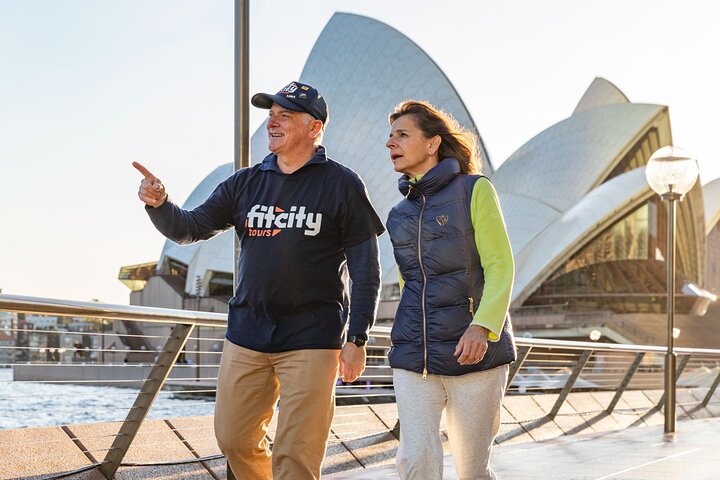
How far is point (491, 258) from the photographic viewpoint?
2652 mm

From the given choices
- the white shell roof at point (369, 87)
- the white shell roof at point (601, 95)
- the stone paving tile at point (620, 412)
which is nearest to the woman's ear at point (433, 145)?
the stone paving tile at point (620, 412)

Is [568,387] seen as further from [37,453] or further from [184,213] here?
[184,213]

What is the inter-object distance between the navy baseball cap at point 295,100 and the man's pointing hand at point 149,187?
398mm

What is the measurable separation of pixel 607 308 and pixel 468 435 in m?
37.0

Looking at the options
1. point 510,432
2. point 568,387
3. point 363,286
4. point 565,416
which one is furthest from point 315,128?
point 565,416

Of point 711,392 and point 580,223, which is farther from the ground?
point 580,223

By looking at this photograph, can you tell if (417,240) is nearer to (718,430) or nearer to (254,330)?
(254,330)

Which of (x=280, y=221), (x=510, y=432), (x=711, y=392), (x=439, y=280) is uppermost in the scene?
(x=280, y=221)

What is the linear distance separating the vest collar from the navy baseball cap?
380 millimetres

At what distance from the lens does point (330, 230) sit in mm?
2746

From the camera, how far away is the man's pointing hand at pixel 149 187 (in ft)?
8.71

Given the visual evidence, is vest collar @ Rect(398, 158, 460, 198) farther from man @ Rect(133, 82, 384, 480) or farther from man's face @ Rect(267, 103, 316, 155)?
man's face @ Rect(267, 103, 316, 155)

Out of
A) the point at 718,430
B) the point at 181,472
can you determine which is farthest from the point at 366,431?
the point at 718,430

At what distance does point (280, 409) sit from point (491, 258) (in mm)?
743
